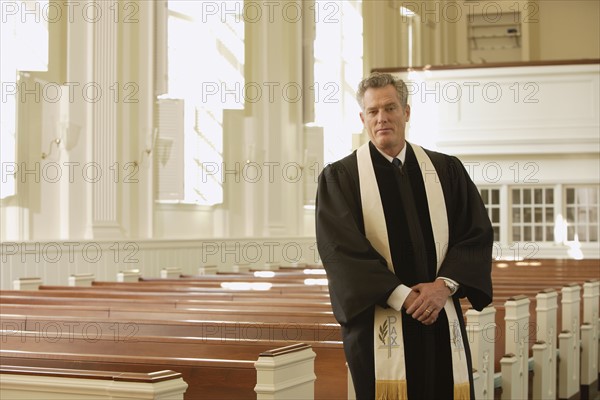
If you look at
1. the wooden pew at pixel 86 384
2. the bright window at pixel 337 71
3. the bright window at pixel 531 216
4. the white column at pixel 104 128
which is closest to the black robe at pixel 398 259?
the wooden pew at pixel 86 384

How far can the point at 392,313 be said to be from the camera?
10.7 ft

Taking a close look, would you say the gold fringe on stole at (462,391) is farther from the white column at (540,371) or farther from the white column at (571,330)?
the white column at (571,330)

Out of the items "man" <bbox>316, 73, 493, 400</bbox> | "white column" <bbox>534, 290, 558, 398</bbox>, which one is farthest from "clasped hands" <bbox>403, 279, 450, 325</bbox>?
"white column" <bbox>534, 290, 558, 398</bbox>

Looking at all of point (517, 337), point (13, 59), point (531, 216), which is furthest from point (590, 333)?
point (531, 216)

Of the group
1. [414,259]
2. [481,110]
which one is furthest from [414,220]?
[481,110]

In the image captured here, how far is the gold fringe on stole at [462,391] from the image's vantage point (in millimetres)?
3289

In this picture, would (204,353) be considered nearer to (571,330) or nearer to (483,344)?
(483,344)

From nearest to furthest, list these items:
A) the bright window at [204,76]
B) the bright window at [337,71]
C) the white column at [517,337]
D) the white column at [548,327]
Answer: the white column at [517,337]
the white column at [548,327]
the bright window at [204,76]
the bright window at [337,71]

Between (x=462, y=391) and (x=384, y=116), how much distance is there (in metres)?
1.00

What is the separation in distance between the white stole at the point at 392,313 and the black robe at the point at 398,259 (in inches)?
0.8

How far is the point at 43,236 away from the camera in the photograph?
32.8 ft

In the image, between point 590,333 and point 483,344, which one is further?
point 590,333

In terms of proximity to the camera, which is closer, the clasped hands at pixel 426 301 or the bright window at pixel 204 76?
the clasped hands at pixel 426 301

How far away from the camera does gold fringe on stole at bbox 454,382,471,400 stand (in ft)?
10.8
